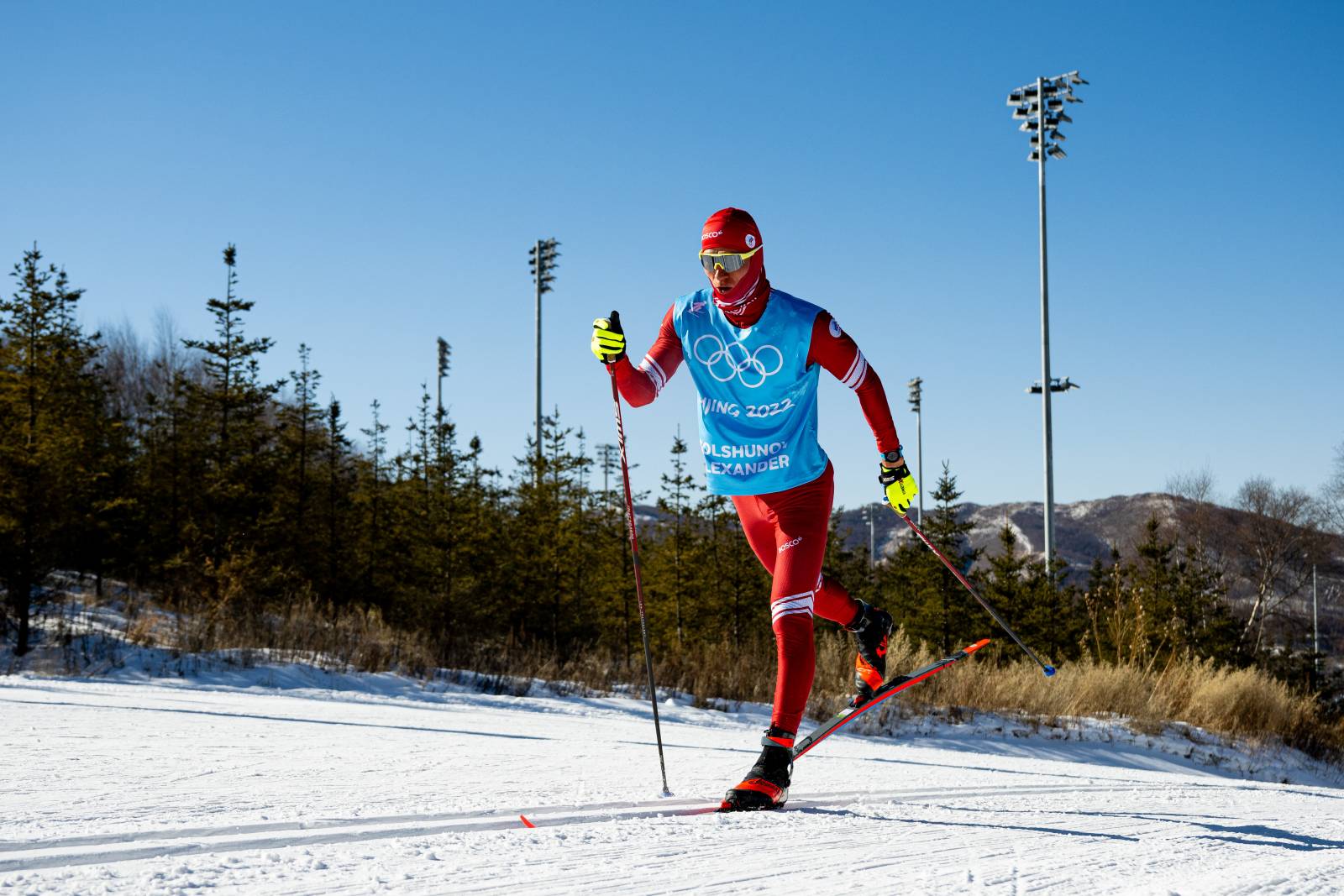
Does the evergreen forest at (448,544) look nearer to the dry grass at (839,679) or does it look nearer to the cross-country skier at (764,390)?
the dry grass at (839,679)

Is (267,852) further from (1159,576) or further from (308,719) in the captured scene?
(1159,576)

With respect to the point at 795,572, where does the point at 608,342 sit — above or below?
above

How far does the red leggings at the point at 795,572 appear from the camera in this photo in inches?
135

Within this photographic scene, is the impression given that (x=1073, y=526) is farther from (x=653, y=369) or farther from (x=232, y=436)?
(x=653, y=369)

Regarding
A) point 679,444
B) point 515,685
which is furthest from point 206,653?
point 679,444

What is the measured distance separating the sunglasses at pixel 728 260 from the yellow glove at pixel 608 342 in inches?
19.7

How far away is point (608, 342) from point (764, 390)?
675mm

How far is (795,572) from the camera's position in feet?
11.8

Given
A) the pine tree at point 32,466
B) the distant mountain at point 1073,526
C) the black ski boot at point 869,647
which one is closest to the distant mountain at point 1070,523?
the distant mountain at point 1073,526

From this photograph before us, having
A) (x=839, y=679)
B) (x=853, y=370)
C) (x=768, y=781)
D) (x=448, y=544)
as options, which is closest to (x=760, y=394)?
(x=853, y=370)

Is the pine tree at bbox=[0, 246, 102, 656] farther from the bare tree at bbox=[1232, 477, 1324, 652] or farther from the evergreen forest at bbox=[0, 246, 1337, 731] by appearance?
the bare tree at bbox=[1232, 477, 1324, 652]

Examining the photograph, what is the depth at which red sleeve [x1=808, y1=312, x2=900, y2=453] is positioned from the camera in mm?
3734

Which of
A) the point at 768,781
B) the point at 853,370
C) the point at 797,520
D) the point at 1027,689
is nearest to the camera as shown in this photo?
the point at 768,781

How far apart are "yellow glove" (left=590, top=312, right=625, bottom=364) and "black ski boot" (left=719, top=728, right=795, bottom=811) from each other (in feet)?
5.31
